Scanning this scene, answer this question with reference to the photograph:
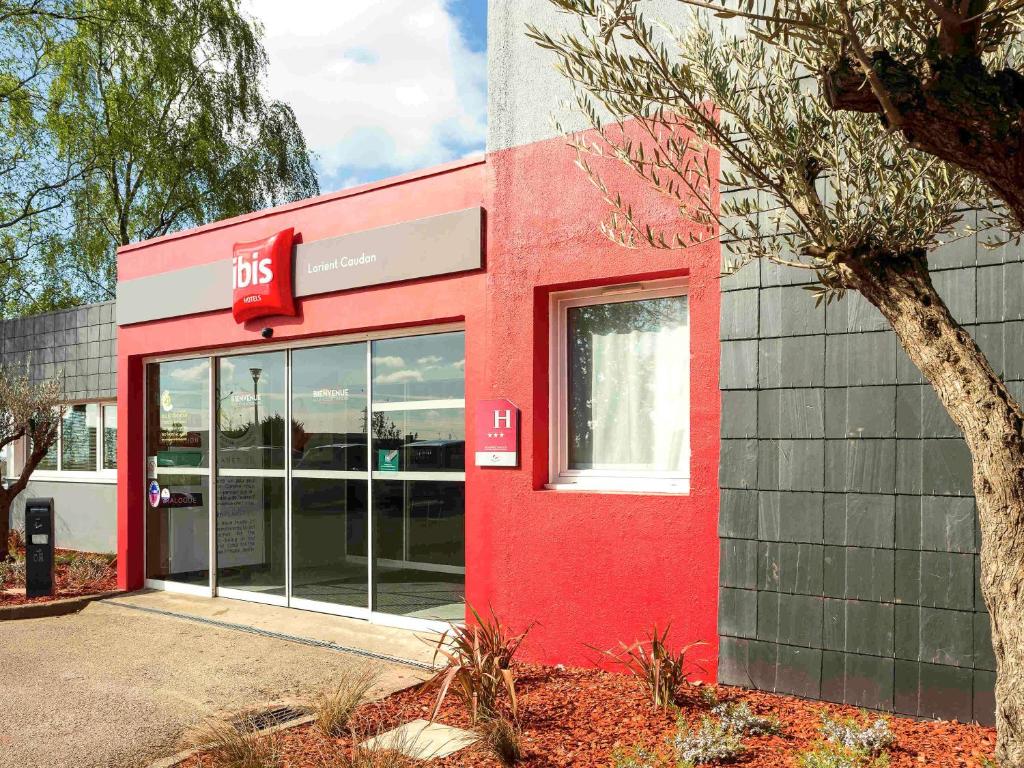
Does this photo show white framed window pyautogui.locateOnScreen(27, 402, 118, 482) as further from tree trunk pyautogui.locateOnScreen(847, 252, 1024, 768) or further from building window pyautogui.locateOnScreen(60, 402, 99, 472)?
tree trunk pyautogui.locateOnScreen(847, 252, 1024, 768)

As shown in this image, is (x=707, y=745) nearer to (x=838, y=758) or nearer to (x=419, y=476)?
(x=838, y=758)

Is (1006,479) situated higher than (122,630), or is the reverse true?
(1006,479)

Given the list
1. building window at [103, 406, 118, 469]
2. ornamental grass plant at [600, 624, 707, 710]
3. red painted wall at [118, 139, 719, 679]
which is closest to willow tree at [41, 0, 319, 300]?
building window at [103, 406, 118, 469]

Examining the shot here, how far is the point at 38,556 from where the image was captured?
9.62 metres

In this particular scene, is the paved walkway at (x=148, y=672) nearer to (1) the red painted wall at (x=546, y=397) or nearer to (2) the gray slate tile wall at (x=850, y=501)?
(1) the red painted wall at (x=546, y=397)

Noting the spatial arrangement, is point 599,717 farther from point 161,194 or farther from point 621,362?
point 161,194

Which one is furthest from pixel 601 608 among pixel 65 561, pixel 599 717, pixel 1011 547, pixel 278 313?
pixel 65 561

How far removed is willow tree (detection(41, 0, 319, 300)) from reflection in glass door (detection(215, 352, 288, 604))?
552 inches

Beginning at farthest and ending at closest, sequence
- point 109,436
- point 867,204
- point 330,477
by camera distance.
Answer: point 109,436
point 330,477
point 867,204

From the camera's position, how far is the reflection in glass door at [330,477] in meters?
8.23

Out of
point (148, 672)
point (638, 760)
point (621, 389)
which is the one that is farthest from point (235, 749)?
point (621, 389)

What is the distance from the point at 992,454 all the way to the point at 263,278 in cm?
690

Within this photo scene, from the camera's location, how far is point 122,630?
823 cm

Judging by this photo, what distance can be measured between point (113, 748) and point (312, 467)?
3.78 m
